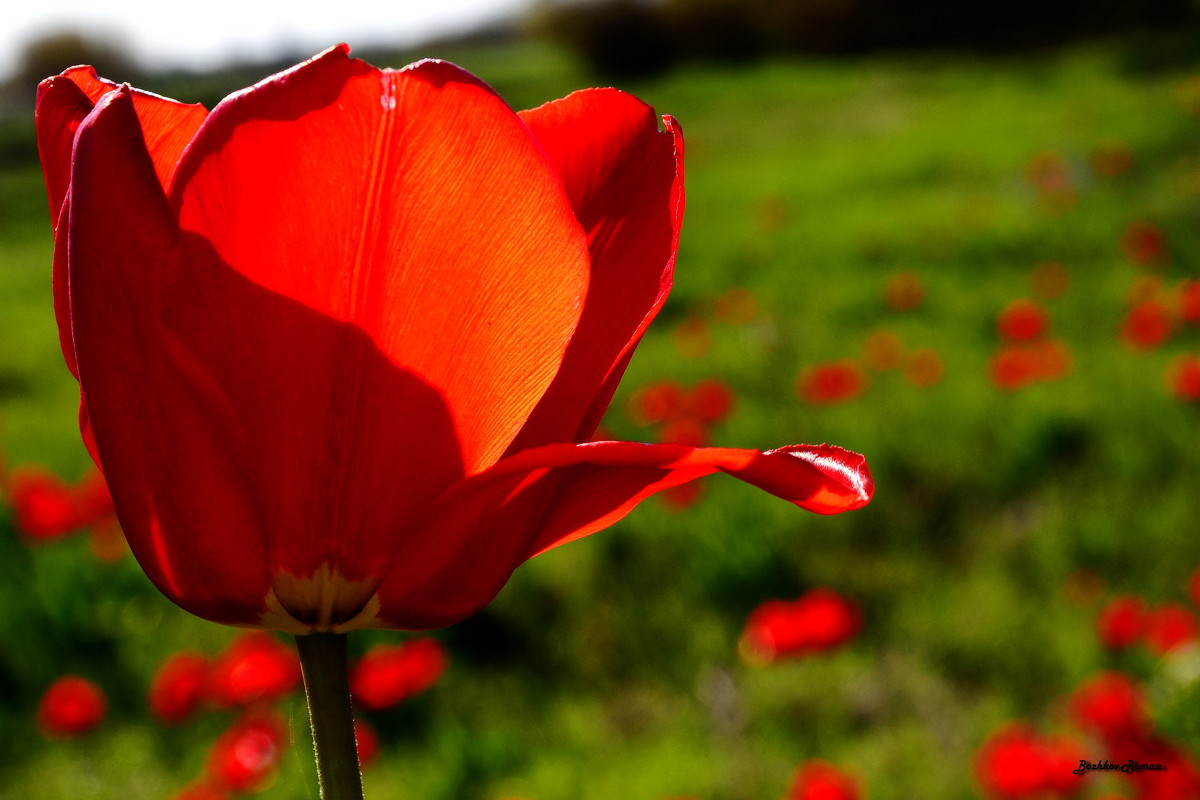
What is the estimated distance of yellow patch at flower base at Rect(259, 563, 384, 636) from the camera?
1.45ft

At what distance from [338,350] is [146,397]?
7 centimetres

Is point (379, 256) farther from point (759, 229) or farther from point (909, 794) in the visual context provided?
point (759, 229)

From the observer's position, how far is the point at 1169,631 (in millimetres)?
1932

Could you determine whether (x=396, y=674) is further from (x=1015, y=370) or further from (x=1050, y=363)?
(x=1050, y=363)

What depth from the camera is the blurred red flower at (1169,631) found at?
1.93 m

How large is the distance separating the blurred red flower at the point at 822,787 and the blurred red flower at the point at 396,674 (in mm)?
756

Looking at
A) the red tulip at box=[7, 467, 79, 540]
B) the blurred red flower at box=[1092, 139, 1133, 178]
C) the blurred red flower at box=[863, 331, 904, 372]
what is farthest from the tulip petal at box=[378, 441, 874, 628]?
the blurred red flower at box=[1092, 139, 1133, 178]

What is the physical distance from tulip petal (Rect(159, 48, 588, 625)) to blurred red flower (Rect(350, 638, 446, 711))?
1.71 meters

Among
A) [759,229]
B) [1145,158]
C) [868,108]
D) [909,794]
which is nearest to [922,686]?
[909,794]

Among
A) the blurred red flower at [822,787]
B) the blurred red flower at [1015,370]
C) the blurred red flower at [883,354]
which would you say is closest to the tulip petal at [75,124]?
the blurred red flower at [822,787]

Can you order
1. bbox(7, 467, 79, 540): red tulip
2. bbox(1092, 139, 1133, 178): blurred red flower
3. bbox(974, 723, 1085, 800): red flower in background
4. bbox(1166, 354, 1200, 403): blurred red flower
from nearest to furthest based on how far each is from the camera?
bbox(974, 723, 1085, 800): red flower in background, bbox(7, 467, 79, 540): red tulip, bbox(1166, 354, 1200, 403): blurred red flower, bbox(1092, 139, 1133, 178): blurred red flower

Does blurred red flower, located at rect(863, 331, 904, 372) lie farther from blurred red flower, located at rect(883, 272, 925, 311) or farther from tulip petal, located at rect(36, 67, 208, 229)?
tulip petal, located at rect(36, 67, 208, 229)

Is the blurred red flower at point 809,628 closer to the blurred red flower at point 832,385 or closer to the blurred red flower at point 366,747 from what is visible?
the blurred red flower at point 366,747

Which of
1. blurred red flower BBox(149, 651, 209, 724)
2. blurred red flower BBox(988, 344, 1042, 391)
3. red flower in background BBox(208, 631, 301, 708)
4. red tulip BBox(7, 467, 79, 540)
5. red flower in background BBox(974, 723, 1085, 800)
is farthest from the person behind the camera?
blurred red flower BBox(988, 344, 1042, 391)
